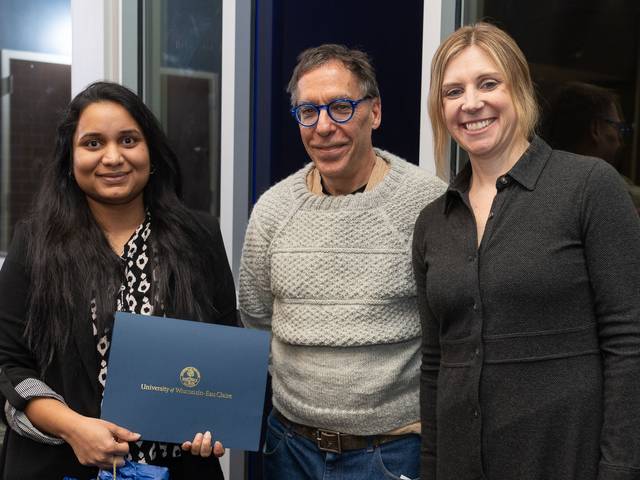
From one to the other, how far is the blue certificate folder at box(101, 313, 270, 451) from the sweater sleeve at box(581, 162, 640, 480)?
74 centimetres

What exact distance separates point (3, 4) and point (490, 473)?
3435 mm

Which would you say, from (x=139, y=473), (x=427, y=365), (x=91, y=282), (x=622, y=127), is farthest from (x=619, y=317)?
(x=91, y=282)

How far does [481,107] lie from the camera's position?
5.07 feet

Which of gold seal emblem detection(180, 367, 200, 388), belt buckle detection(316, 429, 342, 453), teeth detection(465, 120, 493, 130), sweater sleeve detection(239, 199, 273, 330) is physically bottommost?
belt buckle detection(316, 429, 342, 453)

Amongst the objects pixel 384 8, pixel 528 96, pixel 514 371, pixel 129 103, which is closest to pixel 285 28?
pixel 384 8

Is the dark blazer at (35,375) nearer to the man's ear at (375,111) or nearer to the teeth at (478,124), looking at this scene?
the man's ear at (375,111)

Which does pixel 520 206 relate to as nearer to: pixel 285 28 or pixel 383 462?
pixel 383 462

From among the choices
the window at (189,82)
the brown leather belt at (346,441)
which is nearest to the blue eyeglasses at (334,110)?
the brown leather belt at (346,441)

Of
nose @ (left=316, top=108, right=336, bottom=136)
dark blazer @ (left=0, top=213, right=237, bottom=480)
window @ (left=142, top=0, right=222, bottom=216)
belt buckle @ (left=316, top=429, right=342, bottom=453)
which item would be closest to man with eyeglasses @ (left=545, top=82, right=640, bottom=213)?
nose @ (left=316, top=108, right=336, bottom=136)

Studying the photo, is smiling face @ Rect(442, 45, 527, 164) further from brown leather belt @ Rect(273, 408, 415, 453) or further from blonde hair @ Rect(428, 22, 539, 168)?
brown leather belt @ Rect(273, 408, 415, 453)

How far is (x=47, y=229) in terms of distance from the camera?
1.93m

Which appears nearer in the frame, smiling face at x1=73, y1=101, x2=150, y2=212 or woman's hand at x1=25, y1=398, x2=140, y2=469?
woman's hand at x1=25, y1=398, x2=140, y2=469

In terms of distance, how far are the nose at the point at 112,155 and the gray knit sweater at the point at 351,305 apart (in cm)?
41

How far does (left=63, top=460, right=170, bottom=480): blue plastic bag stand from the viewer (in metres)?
1.72
